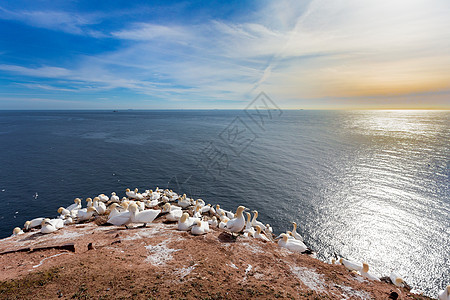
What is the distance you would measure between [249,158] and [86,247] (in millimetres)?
46441

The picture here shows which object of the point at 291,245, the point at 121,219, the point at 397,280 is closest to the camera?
the point at 291,245

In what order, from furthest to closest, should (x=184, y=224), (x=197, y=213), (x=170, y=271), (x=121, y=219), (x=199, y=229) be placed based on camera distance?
1. (x=197, y=213)
2. (x=121, y=219)
3. (x=184, y=224)
4. (x=199, y=229)
5. (x=170, y=271)

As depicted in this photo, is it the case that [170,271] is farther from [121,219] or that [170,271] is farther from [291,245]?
[291,245]

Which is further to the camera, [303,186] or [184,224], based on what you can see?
[303,186]

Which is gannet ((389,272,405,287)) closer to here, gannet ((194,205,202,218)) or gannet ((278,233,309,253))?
gannet ((278,233,309,253))

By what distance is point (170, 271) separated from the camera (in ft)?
25.0

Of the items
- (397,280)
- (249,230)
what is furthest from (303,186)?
(397,280)

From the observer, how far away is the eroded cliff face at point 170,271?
21.5 feet

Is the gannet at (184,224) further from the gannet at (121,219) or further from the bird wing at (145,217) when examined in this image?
the gannet at (121,219)

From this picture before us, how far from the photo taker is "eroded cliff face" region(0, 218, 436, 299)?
6562 mm

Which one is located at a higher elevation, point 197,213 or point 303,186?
point 197,213

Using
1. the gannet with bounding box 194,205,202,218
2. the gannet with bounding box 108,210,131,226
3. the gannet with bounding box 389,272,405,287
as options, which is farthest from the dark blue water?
the gannet with bounding box 108,210,131,226

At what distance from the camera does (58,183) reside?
116ft

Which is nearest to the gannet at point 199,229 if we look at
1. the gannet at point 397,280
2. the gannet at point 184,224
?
the gannet at point 184,224
